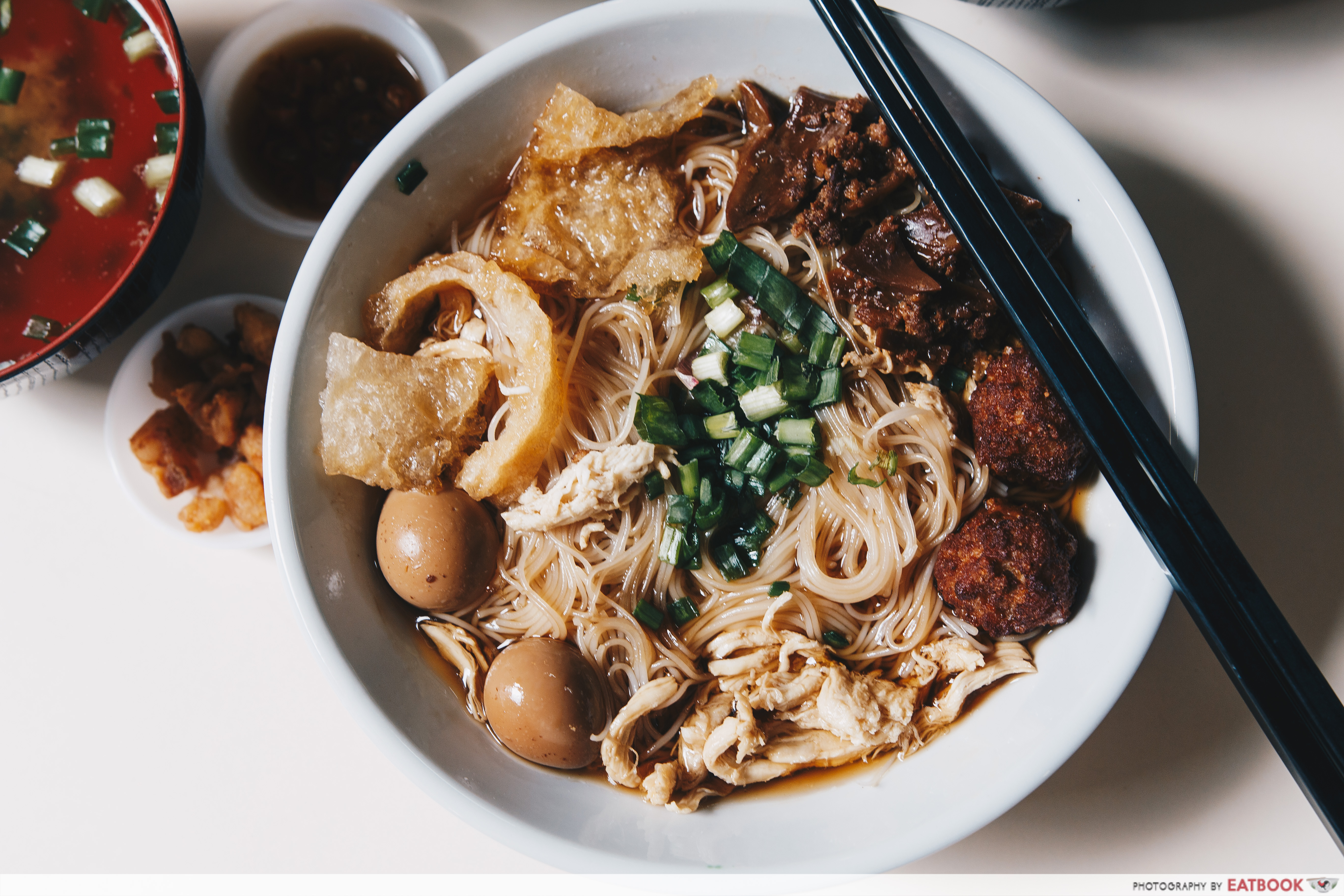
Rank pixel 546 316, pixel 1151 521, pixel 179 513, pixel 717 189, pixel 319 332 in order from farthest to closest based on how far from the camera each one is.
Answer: pixel 179 513 → pixel 717 189 → pixel 546 316 → pixel 319 332 → pixel 1151 521


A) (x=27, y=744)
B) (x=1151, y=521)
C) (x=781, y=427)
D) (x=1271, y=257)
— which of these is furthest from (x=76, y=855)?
(x=1271, y=257)

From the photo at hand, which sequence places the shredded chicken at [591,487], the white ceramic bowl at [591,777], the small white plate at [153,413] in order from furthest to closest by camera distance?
1. the small white plate at [153,413]
2. the shredded chicken at [591,487]
3. the white ceramic bowl at [591,777]

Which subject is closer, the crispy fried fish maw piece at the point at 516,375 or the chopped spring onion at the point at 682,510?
the crispy fried fish maw piece at the point at 516,375

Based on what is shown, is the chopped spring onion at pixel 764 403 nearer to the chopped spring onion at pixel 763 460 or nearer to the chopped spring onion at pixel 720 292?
the chopped spring onion at pixel 763 460

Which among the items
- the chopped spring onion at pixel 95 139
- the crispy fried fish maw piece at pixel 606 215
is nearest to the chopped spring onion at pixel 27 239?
the chopped spring onion at pixel 95 139

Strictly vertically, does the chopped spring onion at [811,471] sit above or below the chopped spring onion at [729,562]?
above

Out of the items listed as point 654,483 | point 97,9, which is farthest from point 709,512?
point 97,9

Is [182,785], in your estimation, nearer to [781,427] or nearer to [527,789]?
[527,789]
